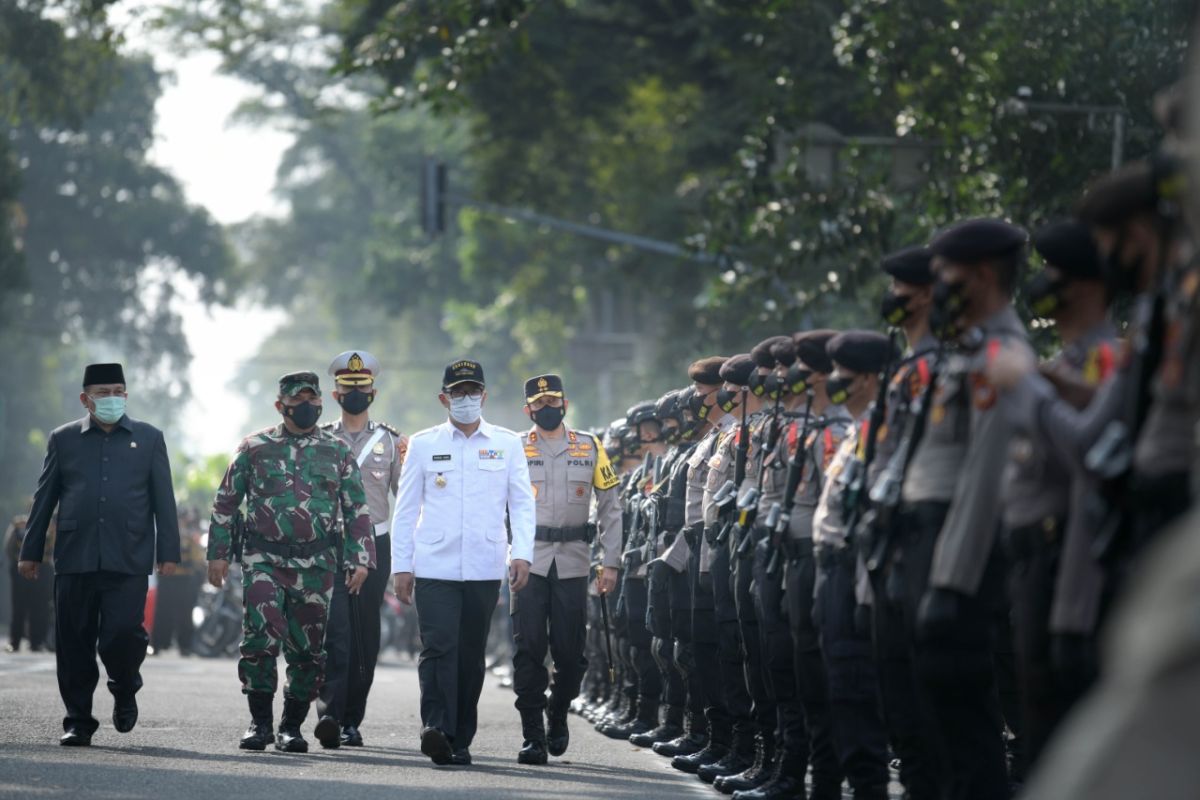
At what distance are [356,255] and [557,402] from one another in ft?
194

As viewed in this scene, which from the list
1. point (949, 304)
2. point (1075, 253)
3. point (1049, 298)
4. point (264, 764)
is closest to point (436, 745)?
point (264, 764)

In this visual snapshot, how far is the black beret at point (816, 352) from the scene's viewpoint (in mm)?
10930

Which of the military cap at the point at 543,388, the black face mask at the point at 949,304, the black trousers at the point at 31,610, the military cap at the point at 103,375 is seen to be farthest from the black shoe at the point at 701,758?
the black trousers at the point at 31,610

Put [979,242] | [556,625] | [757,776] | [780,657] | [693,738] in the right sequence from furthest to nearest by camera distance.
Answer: [693,738]
[556,625]
[757,776]
[780,657]
[979,242]

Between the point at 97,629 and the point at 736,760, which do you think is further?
the point at 97,629

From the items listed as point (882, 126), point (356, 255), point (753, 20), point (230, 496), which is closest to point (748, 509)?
point (230, 496)

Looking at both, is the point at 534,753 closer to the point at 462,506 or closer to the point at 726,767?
the point at 726,767

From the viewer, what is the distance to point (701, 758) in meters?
13.4

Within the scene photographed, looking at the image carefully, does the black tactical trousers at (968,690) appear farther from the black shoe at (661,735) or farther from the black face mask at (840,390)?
the black shoe at (661,735)

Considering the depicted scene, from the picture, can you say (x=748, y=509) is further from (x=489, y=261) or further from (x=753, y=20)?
(x=489, y=261)

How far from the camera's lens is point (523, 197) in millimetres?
36406

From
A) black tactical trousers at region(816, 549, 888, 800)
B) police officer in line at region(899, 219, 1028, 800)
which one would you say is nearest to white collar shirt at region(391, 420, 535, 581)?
black tactical trousers at region(816, 549, 888, 800)

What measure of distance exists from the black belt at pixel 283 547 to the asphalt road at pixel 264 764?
110 centimetres

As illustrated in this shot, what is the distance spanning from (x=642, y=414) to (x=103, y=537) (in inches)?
201
